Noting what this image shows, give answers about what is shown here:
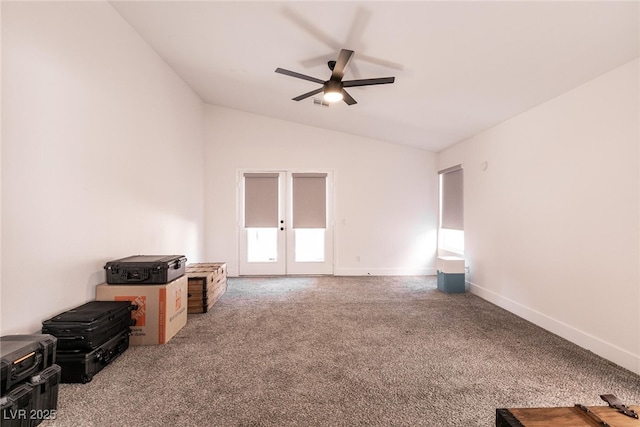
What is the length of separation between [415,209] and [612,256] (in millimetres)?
3306

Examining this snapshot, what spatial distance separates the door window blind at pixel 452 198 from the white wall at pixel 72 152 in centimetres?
486

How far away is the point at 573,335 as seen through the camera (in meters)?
2.65

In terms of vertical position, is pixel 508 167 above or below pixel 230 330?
above

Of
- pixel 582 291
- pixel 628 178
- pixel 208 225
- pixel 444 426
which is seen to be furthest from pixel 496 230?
pixel 208 225

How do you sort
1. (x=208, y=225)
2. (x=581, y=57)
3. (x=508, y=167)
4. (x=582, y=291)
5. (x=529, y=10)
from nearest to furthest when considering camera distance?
(x=529, y=10) < (x=581, y=57) < (x=582, y=291) < (x=508, y=167) < (x=208, y=225)

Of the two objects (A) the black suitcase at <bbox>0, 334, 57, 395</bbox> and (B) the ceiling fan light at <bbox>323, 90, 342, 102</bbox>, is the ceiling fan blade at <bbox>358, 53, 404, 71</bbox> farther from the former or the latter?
(A) the black suitcase at <bbox>0, 334, 57, 395</bbox>

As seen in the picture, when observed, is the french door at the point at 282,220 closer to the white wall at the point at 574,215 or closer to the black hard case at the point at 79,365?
the white wall at the point at 574,215

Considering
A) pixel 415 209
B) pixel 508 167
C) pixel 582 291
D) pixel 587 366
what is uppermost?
pixel 508 167

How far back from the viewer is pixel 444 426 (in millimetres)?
1581

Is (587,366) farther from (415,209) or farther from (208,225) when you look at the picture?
(208,225)

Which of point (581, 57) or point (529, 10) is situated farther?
point (581, 57)

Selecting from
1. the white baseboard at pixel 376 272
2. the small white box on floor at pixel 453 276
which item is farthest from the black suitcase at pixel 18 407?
the small white box on floor at pixel 453 276

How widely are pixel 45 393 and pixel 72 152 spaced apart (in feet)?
6.03

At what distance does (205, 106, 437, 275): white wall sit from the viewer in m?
5.40
